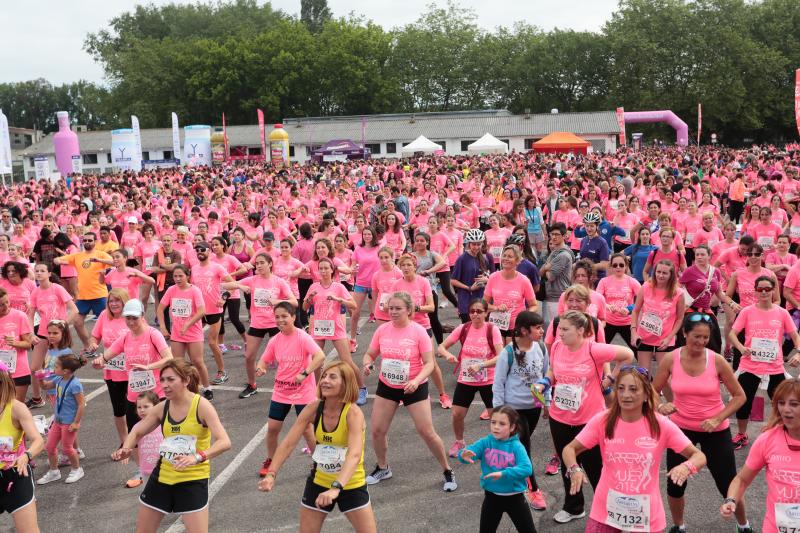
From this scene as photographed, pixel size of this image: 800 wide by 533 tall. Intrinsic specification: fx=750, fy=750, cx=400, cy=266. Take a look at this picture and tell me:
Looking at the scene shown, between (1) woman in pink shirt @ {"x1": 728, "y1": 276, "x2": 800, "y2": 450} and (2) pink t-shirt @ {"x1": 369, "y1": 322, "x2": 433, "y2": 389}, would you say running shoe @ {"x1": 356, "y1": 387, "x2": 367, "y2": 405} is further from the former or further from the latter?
(1) woman in pink shirt @ {"x1": 728, "y1": 276, "x2": 800, "y2": 450}

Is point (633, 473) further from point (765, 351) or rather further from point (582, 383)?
point (765, 351)

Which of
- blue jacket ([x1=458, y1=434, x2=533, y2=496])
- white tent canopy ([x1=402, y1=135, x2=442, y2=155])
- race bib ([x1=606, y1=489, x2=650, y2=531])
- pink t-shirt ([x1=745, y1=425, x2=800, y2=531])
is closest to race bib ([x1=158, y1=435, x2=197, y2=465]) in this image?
blue jacket ([x1=458, y1=434, x2=533, y2=496])

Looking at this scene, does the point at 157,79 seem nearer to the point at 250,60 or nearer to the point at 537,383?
the point at 250,60

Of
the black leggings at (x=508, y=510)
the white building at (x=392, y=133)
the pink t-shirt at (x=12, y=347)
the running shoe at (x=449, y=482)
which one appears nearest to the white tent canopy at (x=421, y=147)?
the white building at (x=392, y=133)

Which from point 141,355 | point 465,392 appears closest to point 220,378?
point 141,355

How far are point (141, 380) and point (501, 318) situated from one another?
3.57 meters

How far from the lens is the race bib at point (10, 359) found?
7.46 metres

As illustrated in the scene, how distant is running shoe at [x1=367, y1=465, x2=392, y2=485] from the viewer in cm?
650

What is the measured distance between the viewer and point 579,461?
18.4 ft

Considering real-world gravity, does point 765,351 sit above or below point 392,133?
below

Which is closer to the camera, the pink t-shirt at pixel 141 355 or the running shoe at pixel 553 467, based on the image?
the running shoe at pixel 553 467

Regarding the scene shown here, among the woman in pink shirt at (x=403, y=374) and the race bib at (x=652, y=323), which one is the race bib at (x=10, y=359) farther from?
the race bib at (x=652, y=323)

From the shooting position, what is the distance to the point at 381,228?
41.5 ft

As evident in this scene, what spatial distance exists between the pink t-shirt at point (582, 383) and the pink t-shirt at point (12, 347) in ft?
17.6
